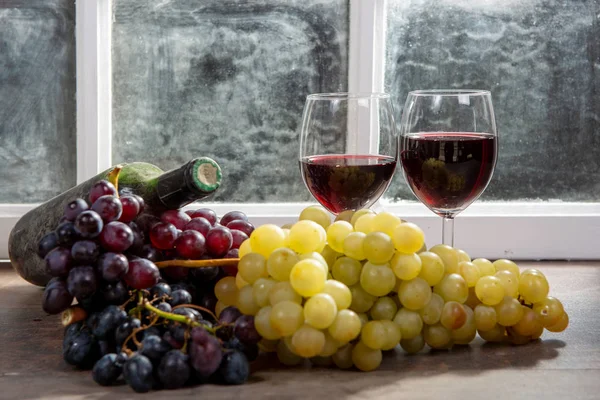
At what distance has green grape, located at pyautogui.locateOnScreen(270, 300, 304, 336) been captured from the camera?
3.11 ft

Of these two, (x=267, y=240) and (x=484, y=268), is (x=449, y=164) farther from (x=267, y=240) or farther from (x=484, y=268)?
(x=267, y=240)

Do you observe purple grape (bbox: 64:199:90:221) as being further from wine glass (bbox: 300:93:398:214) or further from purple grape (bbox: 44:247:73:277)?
wine glass (bbox: 300:93:398:214)

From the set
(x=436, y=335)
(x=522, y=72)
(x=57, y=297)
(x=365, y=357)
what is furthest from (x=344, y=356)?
(x=522, y=72)

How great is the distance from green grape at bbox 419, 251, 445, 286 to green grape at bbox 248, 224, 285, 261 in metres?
0.17

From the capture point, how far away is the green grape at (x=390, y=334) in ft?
3.27

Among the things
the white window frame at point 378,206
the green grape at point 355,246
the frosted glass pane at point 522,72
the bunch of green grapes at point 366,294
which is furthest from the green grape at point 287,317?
the frosted glass pane at point 522,72

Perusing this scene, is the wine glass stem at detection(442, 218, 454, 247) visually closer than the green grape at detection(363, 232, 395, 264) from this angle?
No

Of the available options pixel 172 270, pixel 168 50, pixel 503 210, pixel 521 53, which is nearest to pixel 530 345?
pixel 172 270

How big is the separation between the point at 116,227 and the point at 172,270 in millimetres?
130

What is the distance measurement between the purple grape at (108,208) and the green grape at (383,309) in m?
0.32

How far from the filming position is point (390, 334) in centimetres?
100

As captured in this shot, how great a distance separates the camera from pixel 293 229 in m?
1.02

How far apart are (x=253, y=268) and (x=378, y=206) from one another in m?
0.80

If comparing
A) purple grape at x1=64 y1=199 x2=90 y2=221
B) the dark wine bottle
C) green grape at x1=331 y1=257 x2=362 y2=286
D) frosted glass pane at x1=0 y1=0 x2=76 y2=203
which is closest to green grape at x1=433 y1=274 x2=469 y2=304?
green grape at x1=331 y1=257 x2=362 y2=286
